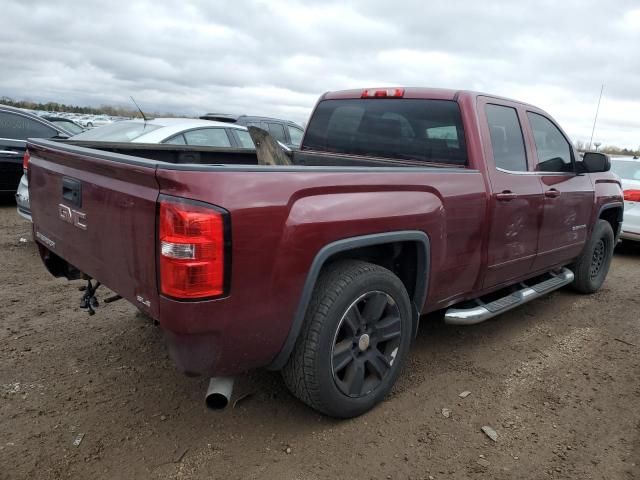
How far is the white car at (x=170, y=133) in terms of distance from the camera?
6277 mm

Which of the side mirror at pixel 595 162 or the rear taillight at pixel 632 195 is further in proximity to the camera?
the rear taillight at pixel 632 195

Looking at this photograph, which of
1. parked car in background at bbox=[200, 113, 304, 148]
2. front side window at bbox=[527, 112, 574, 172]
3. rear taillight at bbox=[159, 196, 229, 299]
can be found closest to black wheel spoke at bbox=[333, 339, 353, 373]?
rear taillight at bbox=[159, 196, 229, 299]

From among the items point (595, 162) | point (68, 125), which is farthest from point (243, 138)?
point (68, 125)

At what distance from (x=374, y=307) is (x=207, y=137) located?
15.9 ft

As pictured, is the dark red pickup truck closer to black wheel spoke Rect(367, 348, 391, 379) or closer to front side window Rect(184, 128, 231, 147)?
black wheel spoke Rect(367, 348, 391, 379)

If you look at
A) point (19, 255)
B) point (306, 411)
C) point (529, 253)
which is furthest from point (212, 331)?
point (19, 255)

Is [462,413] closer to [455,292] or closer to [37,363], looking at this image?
[455,292]

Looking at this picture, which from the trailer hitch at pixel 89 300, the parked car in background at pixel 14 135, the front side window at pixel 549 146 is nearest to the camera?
the trailer hitch at pixel 89 300

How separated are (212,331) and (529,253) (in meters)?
2.73

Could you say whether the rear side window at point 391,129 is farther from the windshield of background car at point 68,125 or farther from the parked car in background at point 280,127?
the windshield of background car at point 68,125

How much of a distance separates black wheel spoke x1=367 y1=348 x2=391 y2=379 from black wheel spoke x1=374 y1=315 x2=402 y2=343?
0.08 meters

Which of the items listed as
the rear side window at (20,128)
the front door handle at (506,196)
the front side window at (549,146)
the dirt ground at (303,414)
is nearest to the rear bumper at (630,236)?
the front side window at (549,146)

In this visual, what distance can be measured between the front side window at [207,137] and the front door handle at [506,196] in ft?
13.8

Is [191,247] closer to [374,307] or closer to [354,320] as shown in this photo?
[354,320]
